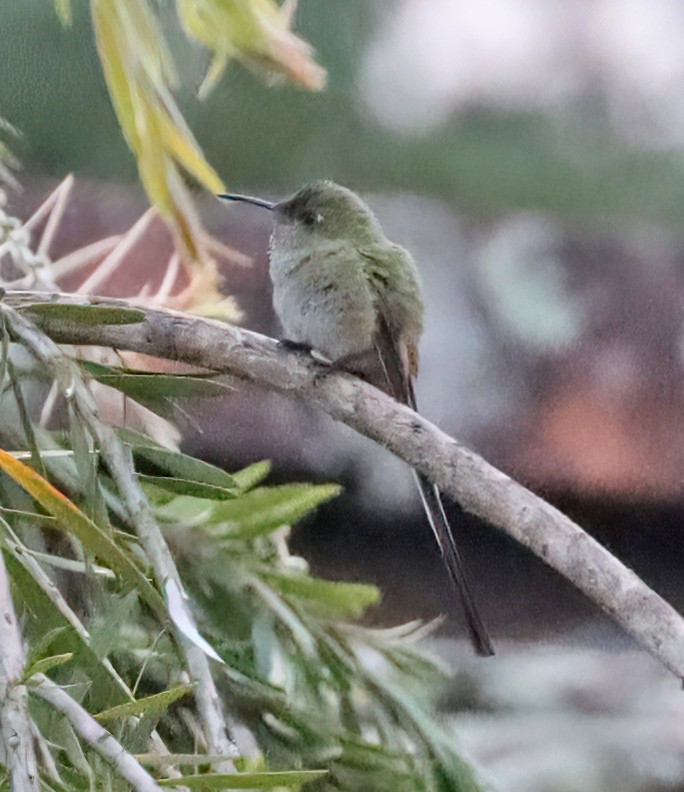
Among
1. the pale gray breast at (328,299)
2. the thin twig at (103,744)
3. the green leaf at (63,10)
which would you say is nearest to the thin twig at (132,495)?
the thin twig at (103,744)

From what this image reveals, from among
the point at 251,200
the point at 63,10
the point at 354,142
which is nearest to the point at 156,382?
the point at 251,200

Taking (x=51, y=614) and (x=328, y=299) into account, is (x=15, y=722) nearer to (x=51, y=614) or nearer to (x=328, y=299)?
(x=51, y=614)

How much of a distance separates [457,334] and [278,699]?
44 cm

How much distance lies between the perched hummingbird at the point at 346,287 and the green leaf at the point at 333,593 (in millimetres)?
108

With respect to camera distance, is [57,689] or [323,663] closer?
[57,689]

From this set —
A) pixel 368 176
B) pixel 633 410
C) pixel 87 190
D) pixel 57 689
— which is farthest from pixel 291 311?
pixel 57 689

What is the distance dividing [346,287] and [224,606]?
14.8 inches

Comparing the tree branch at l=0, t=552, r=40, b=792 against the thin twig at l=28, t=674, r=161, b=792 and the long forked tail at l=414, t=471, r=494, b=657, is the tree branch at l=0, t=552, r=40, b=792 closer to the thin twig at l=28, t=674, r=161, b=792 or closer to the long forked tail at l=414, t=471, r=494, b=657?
the thin twig at l=28, t=674, r=161, b=792

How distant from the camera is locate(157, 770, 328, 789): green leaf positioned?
32.0 inches

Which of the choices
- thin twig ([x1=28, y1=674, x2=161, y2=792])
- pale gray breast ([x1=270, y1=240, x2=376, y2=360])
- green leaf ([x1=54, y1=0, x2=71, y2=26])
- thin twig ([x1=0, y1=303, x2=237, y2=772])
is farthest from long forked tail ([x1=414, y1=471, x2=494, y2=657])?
green leaf ([x1=54, y1=0, x2=71, y2=26])

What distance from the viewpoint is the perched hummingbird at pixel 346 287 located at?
1.04 m

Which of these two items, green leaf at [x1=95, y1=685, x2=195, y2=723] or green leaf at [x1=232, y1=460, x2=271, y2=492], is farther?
green leaf at [x1=232, y1=460, x2=271, y2=492]

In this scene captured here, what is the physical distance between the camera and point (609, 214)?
103 cm

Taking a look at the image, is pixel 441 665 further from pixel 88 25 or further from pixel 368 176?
pixel 88 25
